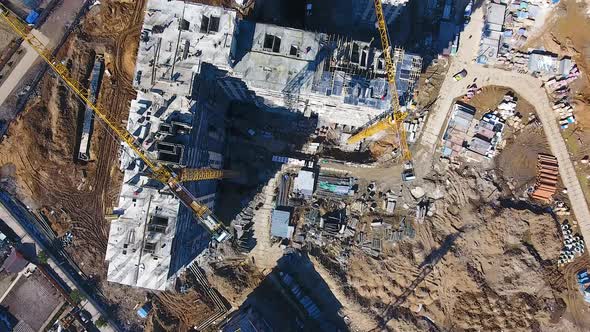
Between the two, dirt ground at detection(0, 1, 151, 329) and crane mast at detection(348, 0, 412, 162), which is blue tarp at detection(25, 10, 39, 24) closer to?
dirt ground at detection(0, 1, 151, 329)

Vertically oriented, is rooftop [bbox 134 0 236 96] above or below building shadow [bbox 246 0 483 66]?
below

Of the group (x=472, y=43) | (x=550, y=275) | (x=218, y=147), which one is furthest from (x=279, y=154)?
(x=550, y=275)

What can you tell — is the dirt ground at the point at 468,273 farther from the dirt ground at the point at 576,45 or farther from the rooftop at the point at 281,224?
the dirt ground at the point at 576,45

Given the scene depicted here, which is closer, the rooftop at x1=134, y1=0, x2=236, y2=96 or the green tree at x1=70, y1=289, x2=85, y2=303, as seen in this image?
the rooftop at x1=134, y1=0, x2=236, y2=96

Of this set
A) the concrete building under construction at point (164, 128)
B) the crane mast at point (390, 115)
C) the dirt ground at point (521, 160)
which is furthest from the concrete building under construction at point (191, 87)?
the dirt ground at point (521, 160)

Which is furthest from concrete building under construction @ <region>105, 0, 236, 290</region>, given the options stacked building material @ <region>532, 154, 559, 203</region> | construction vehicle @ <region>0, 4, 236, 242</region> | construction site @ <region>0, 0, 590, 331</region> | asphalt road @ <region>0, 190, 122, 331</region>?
stacked building material @ <region>532, 154, 559, 203</region>

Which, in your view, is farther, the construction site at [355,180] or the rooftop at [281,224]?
the rooftop at [281,224]

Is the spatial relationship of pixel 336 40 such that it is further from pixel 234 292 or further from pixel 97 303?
pixel 97 303
